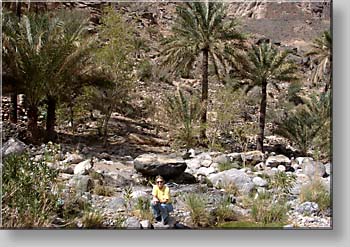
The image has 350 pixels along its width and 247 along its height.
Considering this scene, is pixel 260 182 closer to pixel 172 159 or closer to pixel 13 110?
pixel 172 159

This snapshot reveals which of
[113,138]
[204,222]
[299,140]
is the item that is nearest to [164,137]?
[113,138]

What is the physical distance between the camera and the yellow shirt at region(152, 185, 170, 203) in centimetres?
601

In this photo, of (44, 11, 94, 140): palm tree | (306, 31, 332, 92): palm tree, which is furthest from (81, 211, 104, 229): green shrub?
(306, 31, 332, 92): palm tree

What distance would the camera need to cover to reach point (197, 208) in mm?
6004

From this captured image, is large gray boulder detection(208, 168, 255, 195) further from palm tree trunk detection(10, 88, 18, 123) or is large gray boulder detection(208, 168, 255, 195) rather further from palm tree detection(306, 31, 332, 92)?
palm tree trunk detection(10, 88, 18, 123)

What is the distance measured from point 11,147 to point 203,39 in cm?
195

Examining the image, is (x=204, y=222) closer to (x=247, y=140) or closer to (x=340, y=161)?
(x=247, y=140)

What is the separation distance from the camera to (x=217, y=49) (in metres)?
6.12

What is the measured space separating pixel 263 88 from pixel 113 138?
1409 mm

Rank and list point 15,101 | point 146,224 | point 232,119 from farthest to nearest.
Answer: point 232,119, point 15,101, point 146,224

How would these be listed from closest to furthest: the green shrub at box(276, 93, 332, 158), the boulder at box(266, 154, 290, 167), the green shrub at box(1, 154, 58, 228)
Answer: the green shrub at box(1, 154, 58, 228) → the green shrub at box(276, 93, 332, 158) → the boulder at box(266, 154, 290, 167)

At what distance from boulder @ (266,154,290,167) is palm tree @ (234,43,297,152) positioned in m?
0.13

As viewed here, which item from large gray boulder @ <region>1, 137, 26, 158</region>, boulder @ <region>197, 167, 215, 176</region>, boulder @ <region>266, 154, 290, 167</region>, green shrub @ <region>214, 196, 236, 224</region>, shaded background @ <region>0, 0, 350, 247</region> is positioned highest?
large gray boulder @ <region>1, 137, 26, 158</region>

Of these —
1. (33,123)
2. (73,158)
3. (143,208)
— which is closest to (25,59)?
(33,123)
